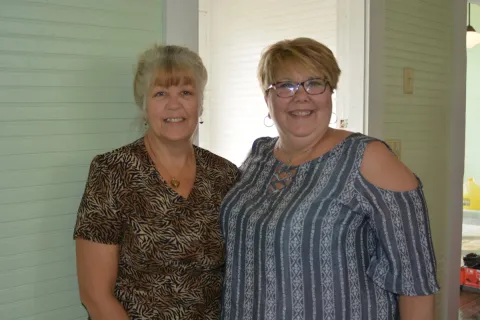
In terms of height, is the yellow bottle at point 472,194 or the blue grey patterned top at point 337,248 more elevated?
the blue grey patterned top at point 337,248

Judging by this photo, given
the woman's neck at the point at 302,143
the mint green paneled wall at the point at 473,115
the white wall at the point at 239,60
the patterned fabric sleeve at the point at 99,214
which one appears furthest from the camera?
the mint green paneled wall at the point at 473,115

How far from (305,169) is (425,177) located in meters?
1.53

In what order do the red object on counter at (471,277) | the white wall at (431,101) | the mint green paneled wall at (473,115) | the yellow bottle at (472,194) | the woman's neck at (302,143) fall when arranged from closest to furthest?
the woman's neck at (302,143) < the white wall at (431,101) < the red object on counter at (471,277) < the yellow bottle at (472,194) < the mint green paneled wall at (473,115)

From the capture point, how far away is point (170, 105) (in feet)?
4.43

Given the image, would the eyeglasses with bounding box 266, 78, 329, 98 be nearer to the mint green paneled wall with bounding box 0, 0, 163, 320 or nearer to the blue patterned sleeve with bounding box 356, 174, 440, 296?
the blue patterned sleeve with bounding box 356, 174, 440, 296

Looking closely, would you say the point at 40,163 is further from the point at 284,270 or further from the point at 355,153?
the point at 355,153

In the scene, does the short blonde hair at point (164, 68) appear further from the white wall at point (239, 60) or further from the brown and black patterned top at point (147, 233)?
the white wall at point (239, 60)

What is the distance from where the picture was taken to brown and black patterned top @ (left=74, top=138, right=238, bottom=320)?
4.12 ft

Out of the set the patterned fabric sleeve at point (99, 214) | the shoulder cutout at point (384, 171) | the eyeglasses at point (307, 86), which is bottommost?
the patterned fabric sleeve at point (99, 214)

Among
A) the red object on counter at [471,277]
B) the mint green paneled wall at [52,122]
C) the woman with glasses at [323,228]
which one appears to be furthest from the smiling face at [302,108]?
the red object on counter at [471,277]

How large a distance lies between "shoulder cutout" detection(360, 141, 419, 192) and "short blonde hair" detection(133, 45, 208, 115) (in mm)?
502

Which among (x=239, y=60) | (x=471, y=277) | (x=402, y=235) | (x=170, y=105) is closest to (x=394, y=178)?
(x=402, y=235)

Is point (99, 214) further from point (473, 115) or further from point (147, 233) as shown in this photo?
point (473, 115)

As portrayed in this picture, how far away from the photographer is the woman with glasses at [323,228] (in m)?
1.29
